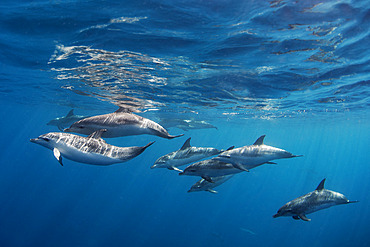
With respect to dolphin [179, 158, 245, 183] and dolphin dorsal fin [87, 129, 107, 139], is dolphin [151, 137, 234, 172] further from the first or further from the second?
dolphin dorsal fin [87, 129, 107, 139]

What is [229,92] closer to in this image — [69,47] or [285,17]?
[285,17]

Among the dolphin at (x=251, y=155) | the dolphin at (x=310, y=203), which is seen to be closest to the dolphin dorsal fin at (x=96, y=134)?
the dolphin at (x=251, y=155)

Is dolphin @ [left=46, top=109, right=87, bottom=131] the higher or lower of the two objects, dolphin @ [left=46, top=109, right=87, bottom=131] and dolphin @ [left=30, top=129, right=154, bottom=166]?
the higher

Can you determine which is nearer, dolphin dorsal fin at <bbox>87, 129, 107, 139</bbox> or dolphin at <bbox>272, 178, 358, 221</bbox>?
dolphin dorsal fin at <bbox>87, 129, 107, 139</bbox>

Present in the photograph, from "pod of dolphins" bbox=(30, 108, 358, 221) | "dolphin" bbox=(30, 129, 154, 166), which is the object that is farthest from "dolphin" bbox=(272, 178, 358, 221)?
"dolphin" bbox=(30, 129, 154, 166)

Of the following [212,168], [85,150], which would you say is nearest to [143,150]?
[85,150]

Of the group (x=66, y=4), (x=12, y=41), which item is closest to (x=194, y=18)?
(x=66, y=4)

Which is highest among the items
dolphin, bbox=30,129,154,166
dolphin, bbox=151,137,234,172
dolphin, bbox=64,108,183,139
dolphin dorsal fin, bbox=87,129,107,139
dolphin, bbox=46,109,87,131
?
dolphin, bbox=46,109,87,131

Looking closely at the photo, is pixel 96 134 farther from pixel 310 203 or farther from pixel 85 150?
pixel 310 203

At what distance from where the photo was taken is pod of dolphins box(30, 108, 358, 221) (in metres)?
4.23

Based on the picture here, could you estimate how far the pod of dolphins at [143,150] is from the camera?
4234mm

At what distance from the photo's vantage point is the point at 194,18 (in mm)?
8766

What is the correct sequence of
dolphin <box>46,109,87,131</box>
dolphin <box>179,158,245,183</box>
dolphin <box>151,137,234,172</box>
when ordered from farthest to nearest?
1. dolphin <box>46,109,87,131</box>
2. dolphin <box>151,137,234,172</box>
3. dolphin <box>179,158,245,183</box>

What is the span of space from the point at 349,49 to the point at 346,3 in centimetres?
414
